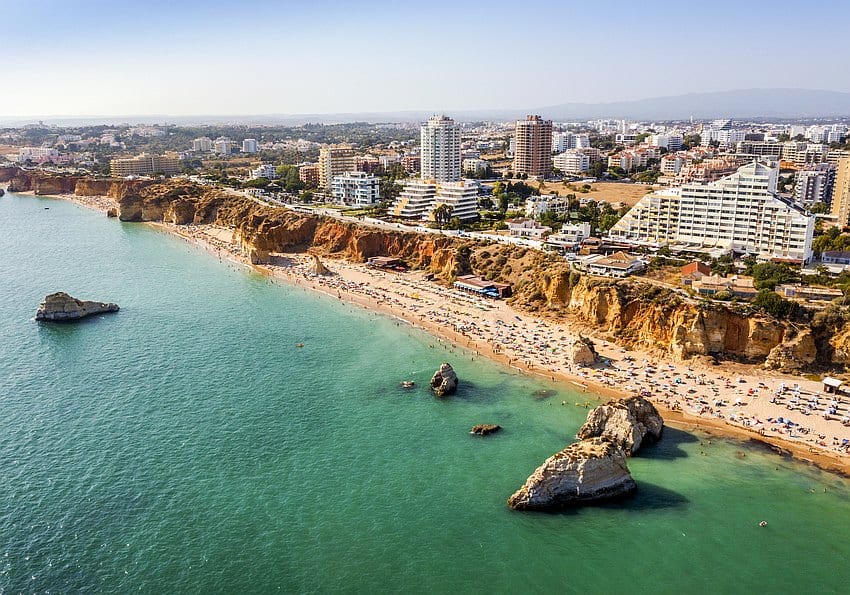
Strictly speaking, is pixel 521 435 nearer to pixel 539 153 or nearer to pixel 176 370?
pixel 176 370

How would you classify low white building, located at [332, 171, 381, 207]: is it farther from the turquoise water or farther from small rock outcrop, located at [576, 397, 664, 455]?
small rock outcrop, located at [576, 397, 664, 455]

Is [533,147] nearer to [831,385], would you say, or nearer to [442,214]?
[442,214]

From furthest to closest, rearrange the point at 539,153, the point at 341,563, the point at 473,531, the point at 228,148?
1. the point at 228,148
2. the point at 539,153
3. the point at 473,531
4. the point at 341,563

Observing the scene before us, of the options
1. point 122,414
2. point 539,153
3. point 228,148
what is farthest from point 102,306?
point 228,148

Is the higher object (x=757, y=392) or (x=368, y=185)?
(x=368, y=185)

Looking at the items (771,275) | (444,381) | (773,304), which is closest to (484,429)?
(444,381)

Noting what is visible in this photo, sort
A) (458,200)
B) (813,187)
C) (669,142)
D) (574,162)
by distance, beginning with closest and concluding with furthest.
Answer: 1. (458,200)
2. (813,187)
3. (574,162)
4. (669,142)
